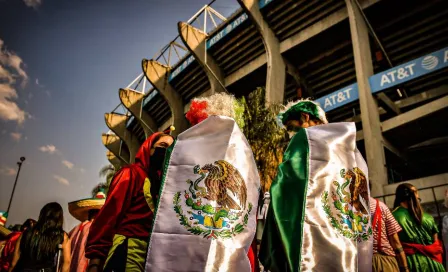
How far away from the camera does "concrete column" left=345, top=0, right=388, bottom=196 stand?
36.1ft

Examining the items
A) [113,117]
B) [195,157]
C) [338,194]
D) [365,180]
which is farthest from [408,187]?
[113,117]

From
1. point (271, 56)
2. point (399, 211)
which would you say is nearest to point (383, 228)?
point (399, 211)

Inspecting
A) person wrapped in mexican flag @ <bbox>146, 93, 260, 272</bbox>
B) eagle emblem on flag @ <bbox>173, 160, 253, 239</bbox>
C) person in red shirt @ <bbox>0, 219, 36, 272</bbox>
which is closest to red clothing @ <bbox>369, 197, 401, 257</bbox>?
person wrapped in mexican flag @ <bbox>146, 93, 260, 272</bbox>

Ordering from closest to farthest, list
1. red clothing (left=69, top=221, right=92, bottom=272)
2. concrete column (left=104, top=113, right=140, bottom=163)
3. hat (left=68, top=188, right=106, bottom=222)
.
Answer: red clothing (left=69, top=221, right=92, bottom=272), hat (left=68, top=188, right=106, bottom=222), concrete column (left=104, top=113, right=140, bottom=163)

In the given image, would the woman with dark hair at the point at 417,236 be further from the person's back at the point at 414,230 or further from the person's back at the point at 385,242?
the person's back at the point at 385,242

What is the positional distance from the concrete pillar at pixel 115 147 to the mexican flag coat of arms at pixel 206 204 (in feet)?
87.8

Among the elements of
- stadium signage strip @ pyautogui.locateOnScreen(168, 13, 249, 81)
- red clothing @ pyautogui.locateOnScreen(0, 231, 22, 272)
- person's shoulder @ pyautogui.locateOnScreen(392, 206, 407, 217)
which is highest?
stadium signage strip @ pyautogui.locateOnScreen(168, 13, 249, 81)

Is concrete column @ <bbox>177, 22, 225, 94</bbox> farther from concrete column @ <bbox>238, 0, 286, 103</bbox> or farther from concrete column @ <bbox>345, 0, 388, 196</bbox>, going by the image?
concrete column @ <bbox>345, 0, 388, 196</bbox>

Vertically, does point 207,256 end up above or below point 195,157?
below

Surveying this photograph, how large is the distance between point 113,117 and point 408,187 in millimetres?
24746

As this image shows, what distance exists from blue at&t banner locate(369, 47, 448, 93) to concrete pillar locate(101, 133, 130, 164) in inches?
829

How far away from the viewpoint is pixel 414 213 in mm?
3414

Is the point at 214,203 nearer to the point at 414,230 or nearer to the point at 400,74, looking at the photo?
the point at 414,230

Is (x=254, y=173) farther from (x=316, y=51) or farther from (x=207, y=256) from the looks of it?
(x=316, y=51)
